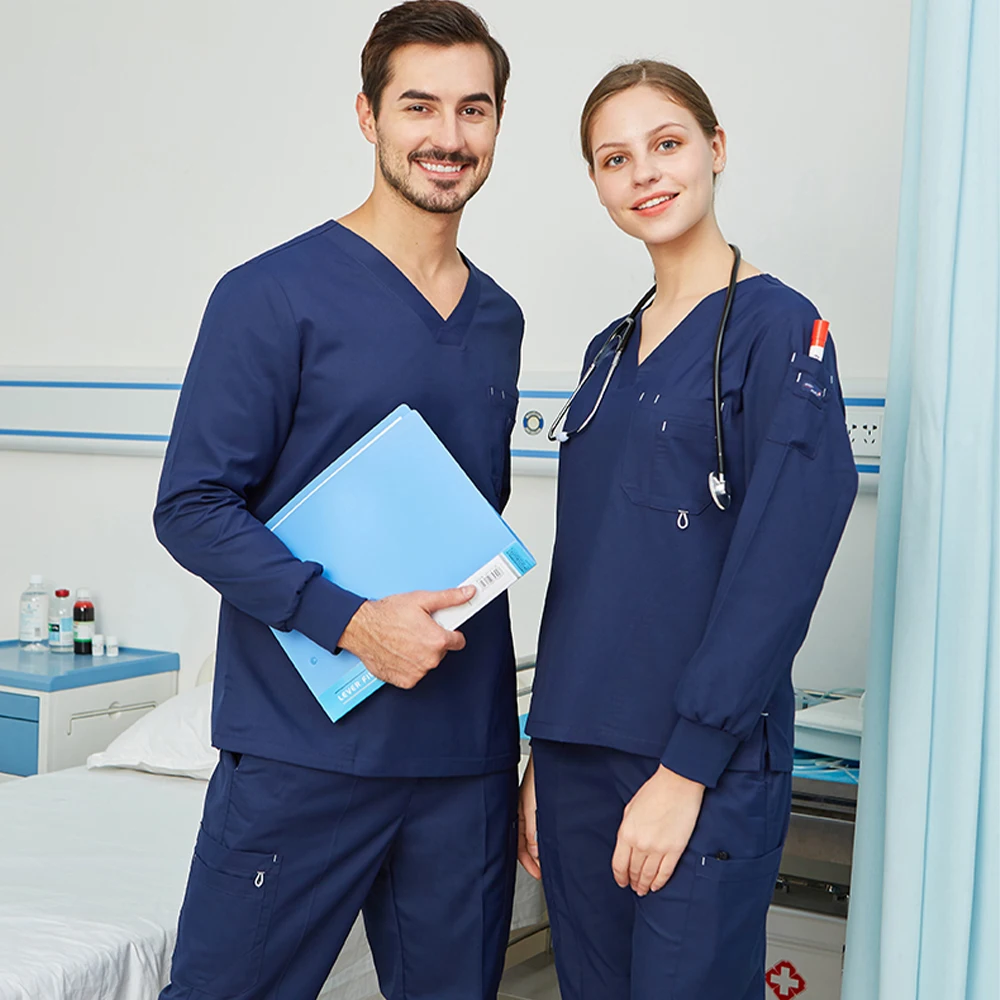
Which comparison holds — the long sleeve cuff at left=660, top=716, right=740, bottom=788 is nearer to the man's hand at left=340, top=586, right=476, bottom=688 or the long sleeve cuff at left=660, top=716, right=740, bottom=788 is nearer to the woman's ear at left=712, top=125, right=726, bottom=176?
the man's hand at left=340, top=586, right=476, bottom=688

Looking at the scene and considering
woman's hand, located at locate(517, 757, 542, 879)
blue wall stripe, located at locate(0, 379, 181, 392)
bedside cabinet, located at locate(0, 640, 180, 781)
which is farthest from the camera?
blue wall stripe, located at locate(0, 379, 181, 392)

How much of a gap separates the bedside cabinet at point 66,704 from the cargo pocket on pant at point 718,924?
2.34 m

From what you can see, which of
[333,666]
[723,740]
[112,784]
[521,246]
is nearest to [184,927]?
[333,666]

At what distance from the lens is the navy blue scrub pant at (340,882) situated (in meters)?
1.46

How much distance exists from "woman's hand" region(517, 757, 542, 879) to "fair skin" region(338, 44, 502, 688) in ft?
2.11

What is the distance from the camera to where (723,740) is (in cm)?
130

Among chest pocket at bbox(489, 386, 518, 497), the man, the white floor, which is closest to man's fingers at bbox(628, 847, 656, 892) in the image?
the man

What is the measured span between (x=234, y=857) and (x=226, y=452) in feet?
1.59

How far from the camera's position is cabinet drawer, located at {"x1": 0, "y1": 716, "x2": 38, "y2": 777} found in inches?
127

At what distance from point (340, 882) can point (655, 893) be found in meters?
0.40

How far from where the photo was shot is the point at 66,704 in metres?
3.24

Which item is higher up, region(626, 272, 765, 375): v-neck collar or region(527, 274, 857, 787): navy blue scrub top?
region(626, 272, 765, 375): v-neck collar

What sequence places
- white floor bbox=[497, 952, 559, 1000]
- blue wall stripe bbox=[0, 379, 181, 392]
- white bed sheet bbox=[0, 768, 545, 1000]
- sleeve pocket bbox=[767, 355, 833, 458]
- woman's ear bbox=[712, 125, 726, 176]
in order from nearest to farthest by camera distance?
sleeve pocket bbox=[767, 355, 833, 458] < woman's ear bbox=[712, 125, 726, 176] < white bed sheet bbox=[0, 768, 545, 1000] < white floor bbox=[497, 952, 559, 1000] < blue wall stripe bbox=[0, 379, 181, 392]

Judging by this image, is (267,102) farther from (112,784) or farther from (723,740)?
(723,740)
